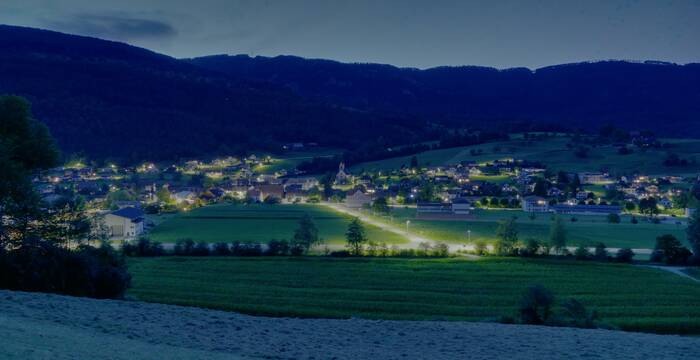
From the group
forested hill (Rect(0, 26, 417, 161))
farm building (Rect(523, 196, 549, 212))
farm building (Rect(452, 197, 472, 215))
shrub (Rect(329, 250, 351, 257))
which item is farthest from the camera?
forested hill (Rect(0, 26, 417, 161))

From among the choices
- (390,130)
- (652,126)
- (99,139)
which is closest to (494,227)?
(99,139)

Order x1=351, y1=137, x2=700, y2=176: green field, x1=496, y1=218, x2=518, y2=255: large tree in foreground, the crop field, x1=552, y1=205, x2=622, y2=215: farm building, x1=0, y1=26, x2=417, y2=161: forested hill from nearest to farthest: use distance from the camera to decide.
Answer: x1=496, y1=218, x2=518, y2=255: large tree in foreground → x1=552, y1=205, x2=622, y2=215: farm building → x1=351, y1=137, x2=700, y2=176: green field → the crop field → x1=0, y1=26, x2=417, y2=161: forested hill

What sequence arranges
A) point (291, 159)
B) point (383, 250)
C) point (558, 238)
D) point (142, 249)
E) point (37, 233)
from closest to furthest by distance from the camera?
point (37, 233) < point (142, 249) < point (383, 250) < point (558, 238) < point (291, 159)

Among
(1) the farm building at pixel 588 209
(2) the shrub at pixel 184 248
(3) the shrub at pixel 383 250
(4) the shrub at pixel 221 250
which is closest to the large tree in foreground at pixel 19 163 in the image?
(2) the shrub at pixel 184 248

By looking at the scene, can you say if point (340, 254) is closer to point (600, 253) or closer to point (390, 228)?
point (390, 228)

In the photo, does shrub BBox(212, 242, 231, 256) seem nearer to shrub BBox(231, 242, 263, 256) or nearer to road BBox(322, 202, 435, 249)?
shrub BBox(231, 242, 263, 256)

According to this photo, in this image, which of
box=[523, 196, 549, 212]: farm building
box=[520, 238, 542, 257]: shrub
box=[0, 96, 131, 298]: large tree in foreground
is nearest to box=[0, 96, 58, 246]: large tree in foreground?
box=[0, 96, 131, 298]: large tree in foreground

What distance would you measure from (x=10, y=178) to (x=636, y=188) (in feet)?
224

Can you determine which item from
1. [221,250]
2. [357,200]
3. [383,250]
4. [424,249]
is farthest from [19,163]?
[357,200]

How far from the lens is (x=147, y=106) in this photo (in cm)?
12600

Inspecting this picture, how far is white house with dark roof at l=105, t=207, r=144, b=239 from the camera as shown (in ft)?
145

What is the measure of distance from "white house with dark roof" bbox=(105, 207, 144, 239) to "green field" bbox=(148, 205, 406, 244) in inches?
53.3

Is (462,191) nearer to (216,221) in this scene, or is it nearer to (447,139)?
(216,221)

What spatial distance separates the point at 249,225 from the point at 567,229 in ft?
88.3
